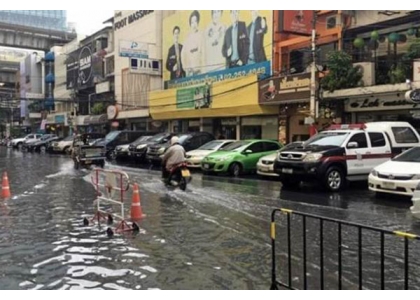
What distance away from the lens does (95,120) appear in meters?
48.4

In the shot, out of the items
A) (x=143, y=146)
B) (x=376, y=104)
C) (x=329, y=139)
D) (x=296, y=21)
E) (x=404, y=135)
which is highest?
(x=296, y=21)

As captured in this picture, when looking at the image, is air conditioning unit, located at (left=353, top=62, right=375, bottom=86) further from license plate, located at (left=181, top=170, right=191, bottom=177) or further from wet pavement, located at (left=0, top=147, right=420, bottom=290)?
license plate, located at (left=181, top=170, right=191, bottom=177)

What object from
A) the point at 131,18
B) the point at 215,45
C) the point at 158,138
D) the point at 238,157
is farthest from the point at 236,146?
the point at 131,18

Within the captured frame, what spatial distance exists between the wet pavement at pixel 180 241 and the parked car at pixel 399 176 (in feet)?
1.21

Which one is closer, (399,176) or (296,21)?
(399,176)

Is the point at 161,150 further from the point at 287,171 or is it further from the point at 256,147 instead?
the point at 287,171

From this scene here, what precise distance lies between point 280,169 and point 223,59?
17.0m

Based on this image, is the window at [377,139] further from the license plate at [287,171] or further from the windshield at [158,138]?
the windshield at [158,138]

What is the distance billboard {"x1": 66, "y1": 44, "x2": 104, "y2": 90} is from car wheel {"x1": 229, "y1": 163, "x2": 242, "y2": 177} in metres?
34.4

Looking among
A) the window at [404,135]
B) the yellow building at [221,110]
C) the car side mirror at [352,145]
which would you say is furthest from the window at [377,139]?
the yellow building at [221,110]

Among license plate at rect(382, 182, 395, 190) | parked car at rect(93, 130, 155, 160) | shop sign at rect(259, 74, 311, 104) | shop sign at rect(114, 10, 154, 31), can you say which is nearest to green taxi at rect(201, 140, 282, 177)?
shop sign at rect(259, 74, 311, 104)

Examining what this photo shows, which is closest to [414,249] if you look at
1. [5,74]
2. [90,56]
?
[90,56]

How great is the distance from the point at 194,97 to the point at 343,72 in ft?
40.9

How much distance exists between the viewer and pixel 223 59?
3095 cm
